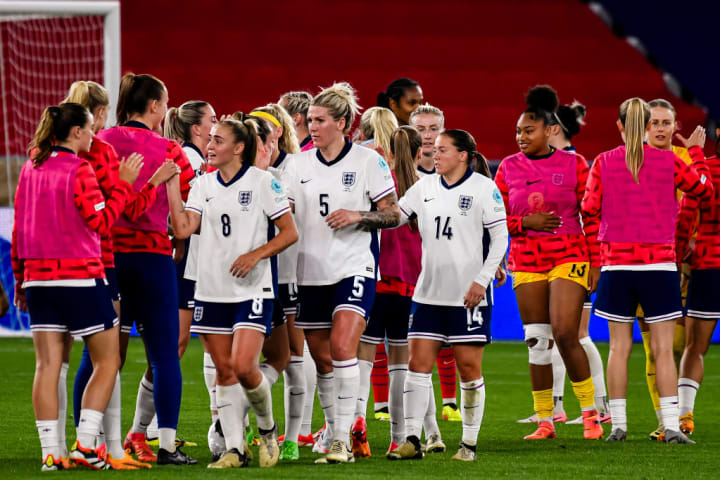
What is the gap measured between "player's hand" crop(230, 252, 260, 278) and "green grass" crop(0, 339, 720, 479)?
2.83 feet

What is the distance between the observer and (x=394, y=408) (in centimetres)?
549

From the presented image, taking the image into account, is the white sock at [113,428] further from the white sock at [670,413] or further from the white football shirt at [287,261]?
the white sock at [670,413]

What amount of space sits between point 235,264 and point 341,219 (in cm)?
57

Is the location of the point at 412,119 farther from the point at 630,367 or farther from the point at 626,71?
the point at 626,71

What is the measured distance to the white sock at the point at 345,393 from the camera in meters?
4.85

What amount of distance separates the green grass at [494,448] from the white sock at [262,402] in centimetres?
21

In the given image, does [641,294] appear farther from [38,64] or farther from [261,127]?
[38,64]

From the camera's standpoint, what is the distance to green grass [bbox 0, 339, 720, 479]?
458 cm

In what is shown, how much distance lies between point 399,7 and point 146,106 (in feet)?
56.9

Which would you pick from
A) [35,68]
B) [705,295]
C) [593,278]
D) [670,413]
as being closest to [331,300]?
[593,278]

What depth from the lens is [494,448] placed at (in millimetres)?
5680

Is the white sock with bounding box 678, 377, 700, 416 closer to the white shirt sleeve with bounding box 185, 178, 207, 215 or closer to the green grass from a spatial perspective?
the green grass

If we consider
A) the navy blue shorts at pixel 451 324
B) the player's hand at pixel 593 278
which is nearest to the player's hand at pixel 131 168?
the navy blue shorts at pixel 451 324

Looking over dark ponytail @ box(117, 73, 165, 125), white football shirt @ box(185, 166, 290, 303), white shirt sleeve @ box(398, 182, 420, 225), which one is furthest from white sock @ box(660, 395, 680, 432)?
dark ponytail @ box(117, 73, 165, 125)
